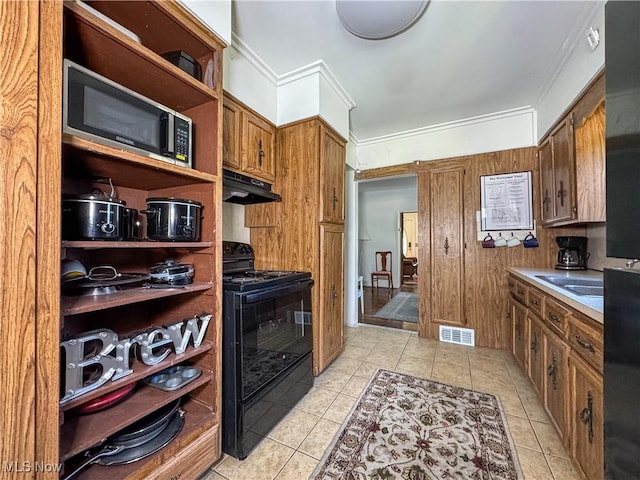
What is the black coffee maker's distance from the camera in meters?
2.29

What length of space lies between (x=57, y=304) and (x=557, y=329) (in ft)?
7.40

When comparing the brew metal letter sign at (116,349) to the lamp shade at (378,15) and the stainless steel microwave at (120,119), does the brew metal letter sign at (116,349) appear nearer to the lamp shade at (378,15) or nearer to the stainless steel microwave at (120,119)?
the stainless steel microwave at (120,119)

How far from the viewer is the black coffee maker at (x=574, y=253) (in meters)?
2.29

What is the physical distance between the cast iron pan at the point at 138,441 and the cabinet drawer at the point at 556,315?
201 cm

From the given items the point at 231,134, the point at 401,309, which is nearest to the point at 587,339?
the point at 231,134

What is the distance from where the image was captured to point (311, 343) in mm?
1978

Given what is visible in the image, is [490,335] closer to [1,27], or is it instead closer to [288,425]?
[288,425]

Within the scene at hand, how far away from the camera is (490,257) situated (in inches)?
111

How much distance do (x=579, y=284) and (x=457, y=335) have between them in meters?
1.33

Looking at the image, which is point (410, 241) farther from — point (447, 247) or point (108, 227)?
point (108, 227)

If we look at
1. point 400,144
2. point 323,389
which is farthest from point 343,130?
point 323,389

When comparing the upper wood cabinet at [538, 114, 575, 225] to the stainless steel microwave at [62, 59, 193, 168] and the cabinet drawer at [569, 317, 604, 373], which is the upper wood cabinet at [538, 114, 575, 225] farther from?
the stainless steel microwave at [62, 59, 193, 168]

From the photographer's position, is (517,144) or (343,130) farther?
(517,144)

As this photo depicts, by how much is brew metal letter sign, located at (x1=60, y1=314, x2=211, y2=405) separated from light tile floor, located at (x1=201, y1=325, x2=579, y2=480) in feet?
2.31
